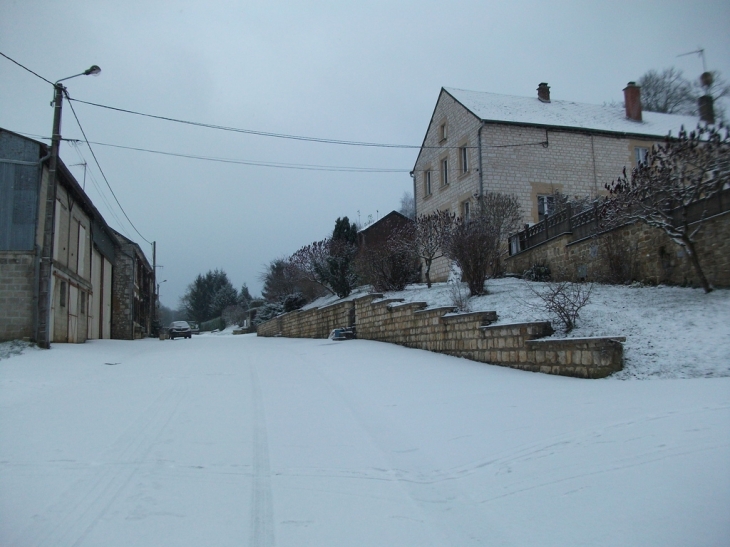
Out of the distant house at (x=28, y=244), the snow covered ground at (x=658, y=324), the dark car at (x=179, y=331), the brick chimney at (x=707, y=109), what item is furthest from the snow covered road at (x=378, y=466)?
the dark car at (x=179, y=331)

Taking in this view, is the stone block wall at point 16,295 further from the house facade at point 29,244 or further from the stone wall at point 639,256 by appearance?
the stone wall at point 639,256

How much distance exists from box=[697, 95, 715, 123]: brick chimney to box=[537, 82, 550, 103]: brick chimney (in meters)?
18.6

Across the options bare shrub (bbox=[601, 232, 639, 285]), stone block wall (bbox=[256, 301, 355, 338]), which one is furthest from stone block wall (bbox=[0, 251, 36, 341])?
bare shrub (bbox=[601, 232, 639, 285])

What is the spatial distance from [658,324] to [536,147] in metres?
17.0

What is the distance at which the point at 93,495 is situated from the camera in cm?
426

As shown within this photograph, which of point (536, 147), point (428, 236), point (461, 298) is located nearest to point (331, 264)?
point (428, 236)

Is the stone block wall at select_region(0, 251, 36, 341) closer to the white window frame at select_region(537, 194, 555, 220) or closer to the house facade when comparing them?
the house facade

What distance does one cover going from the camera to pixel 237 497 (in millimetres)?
4371

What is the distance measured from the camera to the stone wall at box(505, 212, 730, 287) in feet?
31.0

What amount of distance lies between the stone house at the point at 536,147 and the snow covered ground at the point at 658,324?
1256 centimetres

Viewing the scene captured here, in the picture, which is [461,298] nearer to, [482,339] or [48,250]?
[482,339]

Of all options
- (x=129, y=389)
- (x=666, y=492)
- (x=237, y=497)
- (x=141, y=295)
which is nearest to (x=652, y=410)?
(x=666, y=492)

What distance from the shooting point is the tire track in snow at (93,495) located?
3.62m

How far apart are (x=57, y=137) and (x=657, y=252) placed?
607 inches
